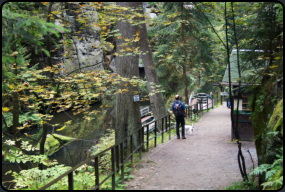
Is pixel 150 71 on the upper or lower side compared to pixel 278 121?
upper

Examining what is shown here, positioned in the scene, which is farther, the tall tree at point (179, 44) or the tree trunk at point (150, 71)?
the tall tree at point (179, 44)

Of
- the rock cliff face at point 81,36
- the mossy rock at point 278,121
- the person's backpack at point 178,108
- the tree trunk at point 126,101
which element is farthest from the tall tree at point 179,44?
the mossy rock at point 278,121

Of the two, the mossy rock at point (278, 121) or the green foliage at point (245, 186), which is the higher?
the mossy rock at point (278, 121)

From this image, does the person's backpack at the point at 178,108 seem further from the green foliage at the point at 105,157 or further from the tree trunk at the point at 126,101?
the green foliage at the point at 105,157

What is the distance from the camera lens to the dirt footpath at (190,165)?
6.05 m

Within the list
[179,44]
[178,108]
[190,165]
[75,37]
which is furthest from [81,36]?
[179,44]

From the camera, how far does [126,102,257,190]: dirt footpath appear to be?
6048 millimetres

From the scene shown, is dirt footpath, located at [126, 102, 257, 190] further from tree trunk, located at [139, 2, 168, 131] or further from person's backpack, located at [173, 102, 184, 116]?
tree trunk, located at [139, 2, 168, 131]

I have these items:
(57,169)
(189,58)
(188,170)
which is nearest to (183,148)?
(188,170)

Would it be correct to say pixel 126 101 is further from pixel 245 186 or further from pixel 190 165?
A: pixel 245 186

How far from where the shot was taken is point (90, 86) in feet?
25.0

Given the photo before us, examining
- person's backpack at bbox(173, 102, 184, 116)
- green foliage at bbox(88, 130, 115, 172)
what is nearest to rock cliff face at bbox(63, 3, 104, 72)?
green foliage at bbox(88, 130, 115, 172)

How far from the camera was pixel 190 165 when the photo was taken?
7.57 m

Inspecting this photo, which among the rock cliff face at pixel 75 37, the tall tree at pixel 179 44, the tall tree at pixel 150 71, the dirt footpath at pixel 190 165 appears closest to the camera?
the dirt footpath at pixel 190 165
